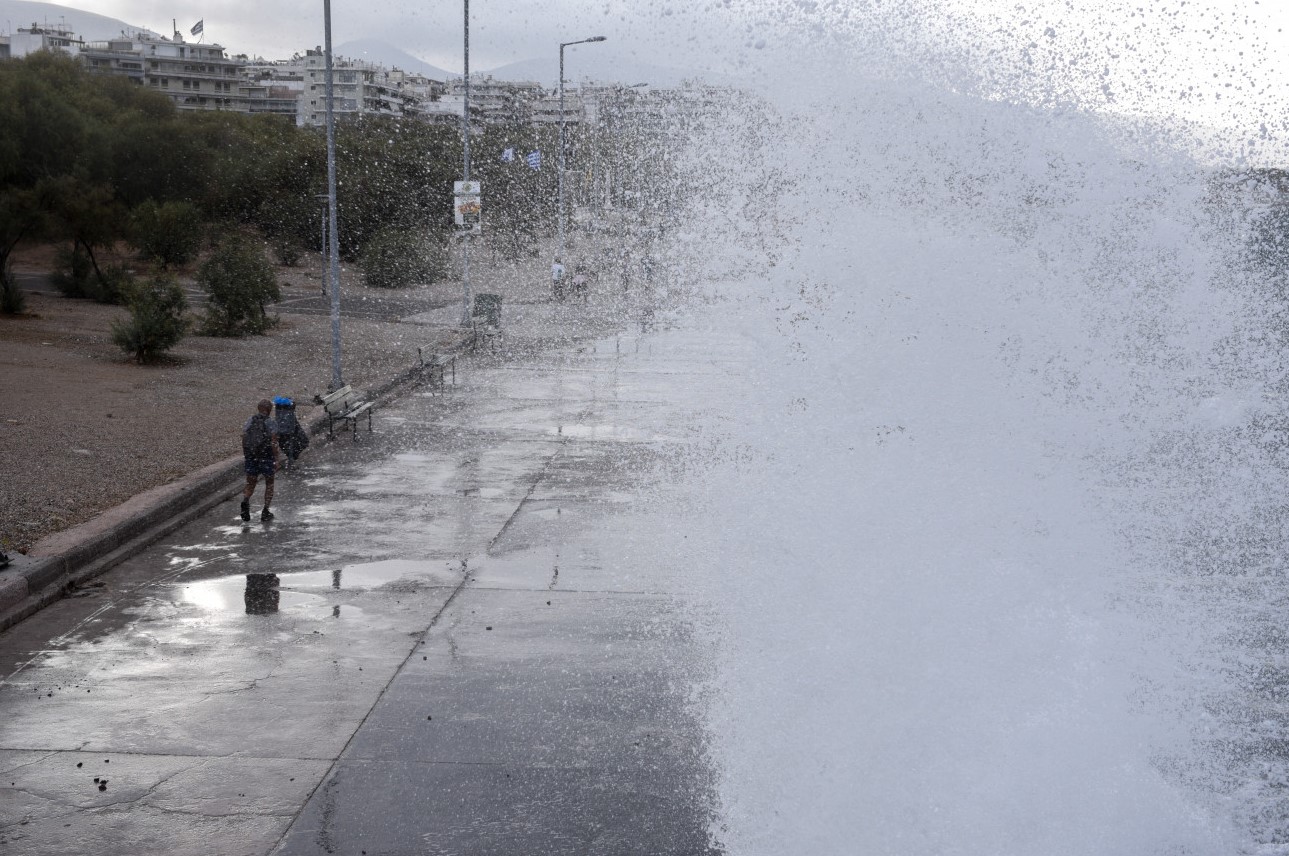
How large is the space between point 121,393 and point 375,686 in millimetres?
13553

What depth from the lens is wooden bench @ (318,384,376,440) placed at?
16953 millimetres

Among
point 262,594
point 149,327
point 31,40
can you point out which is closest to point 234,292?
point 149,327

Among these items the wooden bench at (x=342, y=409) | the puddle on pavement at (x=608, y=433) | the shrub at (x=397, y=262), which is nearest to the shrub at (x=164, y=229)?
the shrub at (x=397, y=262)

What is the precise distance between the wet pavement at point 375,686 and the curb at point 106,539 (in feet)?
0.68

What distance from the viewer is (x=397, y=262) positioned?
47719mm

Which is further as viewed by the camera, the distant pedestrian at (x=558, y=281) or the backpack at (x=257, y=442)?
the distant pedestrian at (x=558, y=281)

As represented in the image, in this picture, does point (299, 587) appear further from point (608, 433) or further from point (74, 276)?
point (74, 276)

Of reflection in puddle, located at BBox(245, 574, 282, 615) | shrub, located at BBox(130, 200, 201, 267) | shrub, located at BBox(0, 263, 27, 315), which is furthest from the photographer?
shrub, located at BBox(130, 200, 201, 267)

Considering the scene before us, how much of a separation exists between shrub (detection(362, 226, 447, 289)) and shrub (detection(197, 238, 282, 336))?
1757cm

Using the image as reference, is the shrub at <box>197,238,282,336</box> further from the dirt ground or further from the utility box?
the utility box

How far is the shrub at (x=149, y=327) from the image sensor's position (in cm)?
2297

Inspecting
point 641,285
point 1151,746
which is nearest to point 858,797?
point 1151,746

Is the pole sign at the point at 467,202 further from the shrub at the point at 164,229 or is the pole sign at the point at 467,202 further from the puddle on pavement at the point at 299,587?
the puddle on pavement at the point at 299,587

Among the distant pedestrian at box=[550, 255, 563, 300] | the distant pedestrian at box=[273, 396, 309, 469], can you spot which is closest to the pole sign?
the distant pedestrian at box=[550, 255, 563, 300]
